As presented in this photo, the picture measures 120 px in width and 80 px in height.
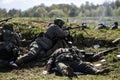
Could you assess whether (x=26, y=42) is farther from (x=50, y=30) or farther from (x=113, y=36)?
(x=113, y=36)

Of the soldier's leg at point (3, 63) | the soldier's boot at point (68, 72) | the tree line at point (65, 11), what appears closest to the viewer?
the soldier's boot at point (68, 72)

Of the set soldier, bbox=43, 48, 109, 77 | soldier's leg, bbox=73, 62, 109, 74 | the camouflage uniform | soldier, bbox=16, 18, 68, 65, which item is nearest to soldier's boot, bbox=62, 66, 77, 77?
soldier, bbox=43, 48, 109, 77

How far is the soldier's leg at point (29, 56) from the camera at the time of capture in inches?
582

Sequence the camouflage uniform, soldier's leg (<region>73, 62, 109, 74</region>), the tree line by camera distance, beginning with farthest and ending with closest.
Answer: the tree line, the camouflage uniform, soldier's leg (<region>73, 62, 109, 74</region>)

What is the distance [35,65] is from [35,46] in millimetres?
1048

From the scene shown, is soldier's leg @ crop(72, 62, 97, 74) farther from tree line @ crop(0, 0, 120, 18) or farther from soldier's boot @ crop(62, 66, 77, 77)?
tree line @ crop(0, 0, 120, 18)

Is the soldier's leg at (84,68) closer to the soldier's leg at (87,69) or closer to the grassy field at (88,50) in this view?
the soldier's leg at (87,69)

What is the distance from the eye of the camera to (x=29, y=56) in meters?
15.0

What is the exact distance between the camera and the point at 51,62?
1341cm

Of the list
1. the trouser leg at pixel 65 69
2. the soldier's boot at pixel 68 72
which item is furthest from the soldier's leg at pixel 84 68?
the soldier's boot at pixel 68 72

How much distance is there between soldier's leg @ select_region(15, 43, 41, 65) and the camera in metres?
14.8

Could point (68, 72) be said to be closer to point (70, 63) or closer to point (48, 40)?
point (70, 63)

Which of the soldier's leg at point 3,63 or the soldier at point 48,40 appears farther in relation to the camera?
the soldier at point 48,40

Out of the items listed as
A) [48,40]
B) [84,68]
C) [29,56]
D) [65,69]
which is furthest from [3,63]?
[84,68]
